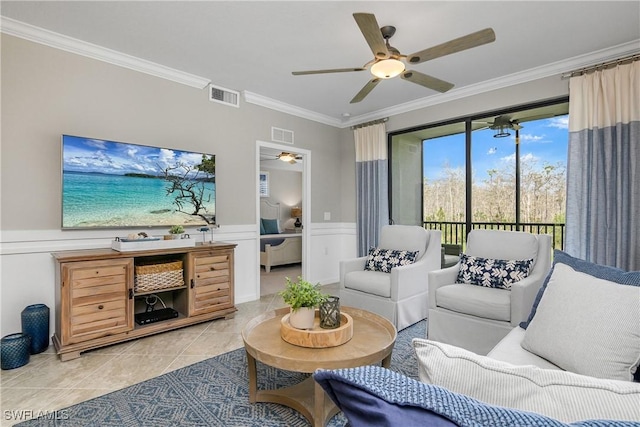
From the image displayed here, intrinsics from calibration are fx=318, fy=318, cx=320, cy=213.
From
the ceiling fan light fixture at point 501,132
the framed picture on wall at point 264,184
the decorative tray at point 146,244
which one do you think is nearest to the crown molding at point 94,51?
the decorative tray at point 146,244

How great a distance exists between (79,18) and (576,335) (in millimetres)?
3792

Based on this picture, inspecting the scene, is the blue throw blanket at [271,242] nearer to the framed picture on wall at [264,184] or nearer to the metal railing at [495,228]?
the framed picture on wall at [264,184]

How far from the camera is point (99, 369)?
2.35 metres

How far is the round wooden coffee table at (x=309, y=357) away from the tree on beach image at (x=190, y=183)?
6.19 feet

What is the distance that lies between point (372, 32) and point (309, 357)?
2.02m

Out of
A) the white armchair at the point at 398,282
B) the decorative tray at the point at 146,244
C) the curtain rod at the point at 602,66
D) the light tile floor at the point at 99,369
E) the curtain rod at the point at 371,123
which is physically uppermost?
the curtain rod at the point at 602,66

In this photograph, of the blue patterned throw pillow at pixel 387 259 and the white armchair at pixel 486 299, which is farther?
the blue patterned throw pillow at pixel 387 259

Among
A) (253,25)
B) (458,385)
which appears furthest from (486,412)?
(253,25)

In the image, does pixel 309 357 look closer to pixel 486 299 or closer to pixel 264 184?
pixel 486 299

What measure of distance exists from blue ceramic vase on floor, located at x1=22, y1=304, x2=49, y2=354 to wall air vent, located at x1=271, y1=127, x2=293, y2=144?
3.11m

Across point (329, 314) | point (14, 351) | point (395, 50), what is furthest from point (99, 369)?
point (395, 50)

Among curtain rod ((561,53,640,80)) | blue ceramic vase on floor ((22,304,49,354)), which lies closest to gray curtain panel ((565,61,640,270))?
curtain rod ((561,53,640,80))

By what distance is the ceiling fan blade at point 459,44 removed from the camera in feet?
6.72

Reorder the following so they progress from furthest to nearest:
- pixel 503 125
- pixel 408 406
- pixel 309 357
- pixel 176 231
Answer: pixel 503 125 < pixel 176 231 < pixel 309 357 < pixel 408 406
